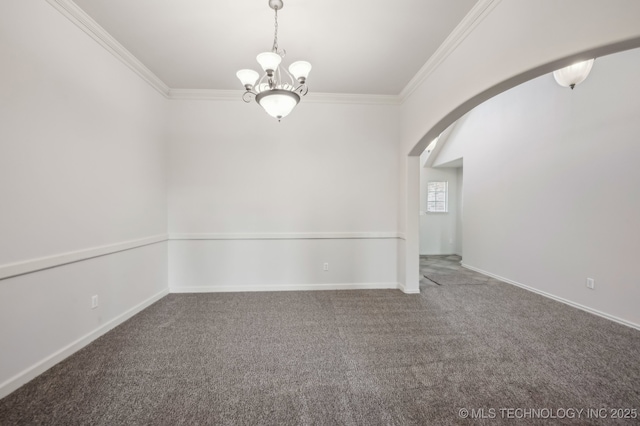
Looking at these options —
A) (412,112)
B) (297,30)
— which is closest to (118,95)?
(297,30)

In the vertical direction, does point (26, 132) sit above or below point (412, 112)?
below

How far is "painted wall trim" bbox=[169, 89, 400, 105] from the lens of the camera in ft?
12.6

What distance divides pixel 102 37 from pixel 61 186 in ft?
5.20

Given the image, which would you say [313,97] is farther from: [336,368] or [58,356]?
[58,356]

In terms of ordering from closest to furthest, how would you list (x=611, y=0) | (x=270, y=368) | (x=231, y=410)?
(x=611, y=0), (x=231, y=410), (x=270, y=368)

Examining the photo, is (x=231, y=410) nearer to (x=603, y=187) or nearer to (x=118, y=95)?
(x=118, y=95)

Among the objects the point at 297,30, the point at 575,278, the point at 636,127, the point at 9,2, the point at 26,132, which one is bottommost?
the point at 575,278

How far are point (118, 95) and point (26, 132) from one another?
120 centimetres

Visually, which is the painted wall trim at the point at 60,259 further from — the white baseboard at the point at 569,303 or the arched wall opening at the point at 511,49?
the white baseboard at the point at 569,303

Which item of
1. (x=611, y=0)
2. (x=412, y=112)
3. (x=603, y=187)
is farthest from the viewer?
(x=412, y=112)

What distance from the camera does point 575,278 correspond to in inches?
135

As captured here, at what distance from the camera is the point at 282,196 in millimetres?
4020

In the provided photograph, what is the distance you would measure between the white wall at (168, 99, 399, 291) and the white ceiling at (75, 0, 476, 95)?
0.71 meters

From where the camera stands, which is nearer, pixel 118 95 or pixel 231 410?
pixel 231 410
